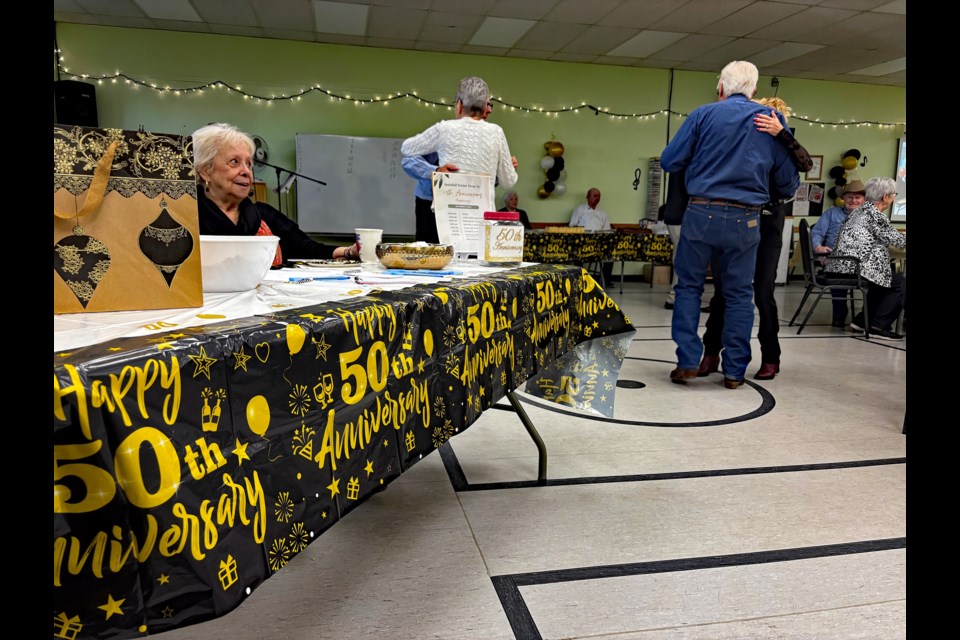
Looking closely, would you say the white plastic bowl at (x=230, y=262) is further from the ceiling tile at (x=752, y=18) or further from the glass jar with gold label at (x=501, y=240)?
the ceiling tile at (x=752, y=18)

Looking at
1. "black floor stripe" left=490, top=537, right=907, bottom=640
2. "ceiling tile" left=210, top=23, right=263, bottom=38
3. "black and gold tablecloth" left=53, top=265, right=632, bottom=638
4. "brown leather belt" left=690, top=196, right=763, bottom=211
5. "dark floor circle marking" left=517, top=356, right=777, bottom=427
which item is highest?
"ceiling tile" left=210, top=23, right=263, bottom=38

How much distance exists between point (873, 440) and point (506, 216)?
180cm

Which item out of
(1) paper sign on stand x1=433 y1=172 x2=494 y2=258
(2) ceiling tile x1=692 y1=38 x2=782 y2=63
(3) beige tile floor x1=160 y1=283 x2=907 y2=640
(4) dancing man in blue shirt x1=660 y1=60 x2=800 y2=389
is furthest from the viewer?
(2) ceiling tile x1=692 y1=38 x2=782 y2=63

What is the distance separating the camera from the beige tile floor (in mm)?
1356

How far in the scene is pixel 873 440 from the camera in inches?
103

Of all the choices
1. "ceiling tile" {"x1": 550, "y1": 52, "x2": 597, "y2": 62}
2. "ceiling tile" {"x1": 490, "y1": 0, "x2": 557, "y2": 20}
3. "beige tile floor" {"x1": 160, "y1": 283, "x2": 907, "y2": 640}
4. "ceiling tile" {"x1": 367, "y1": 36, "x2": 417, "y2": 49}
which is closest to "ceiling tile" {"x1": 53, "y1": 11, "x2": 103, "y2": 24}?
"ceiling tile" {"x1": 367, "y1": 36, "x2": 417, "y2": 49}

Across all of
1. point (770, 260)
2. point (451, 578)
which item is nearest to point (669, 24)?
point (770, 260)

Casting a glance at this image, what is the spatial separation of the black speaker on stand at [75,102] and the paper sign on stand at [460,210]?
7.06 meters

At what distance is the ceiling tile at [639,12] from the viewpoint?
6.92 m

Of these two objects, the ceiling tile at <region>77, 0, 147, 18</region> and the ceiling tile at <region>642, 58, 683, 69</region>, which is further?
the ceiling tile at <region>642, 58, 683, 69</region>

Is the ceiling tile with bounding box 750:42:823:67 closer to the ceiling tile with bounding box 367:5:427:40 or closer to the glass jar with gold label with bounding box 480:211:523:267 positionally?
the ceiling tile with bounding box 367:5:427:40

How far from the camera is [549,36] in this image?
8.23 metres

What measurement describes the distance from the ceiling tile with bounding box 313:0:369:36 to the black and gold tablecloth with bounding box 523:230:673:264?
11.0ft

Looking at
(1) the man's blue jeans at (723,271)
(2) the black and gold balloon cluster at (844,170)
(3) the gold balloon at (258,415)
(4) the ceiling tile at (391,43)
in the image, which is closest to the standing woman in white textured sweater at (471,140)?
(1) the man's blue jeans at (723,271)
